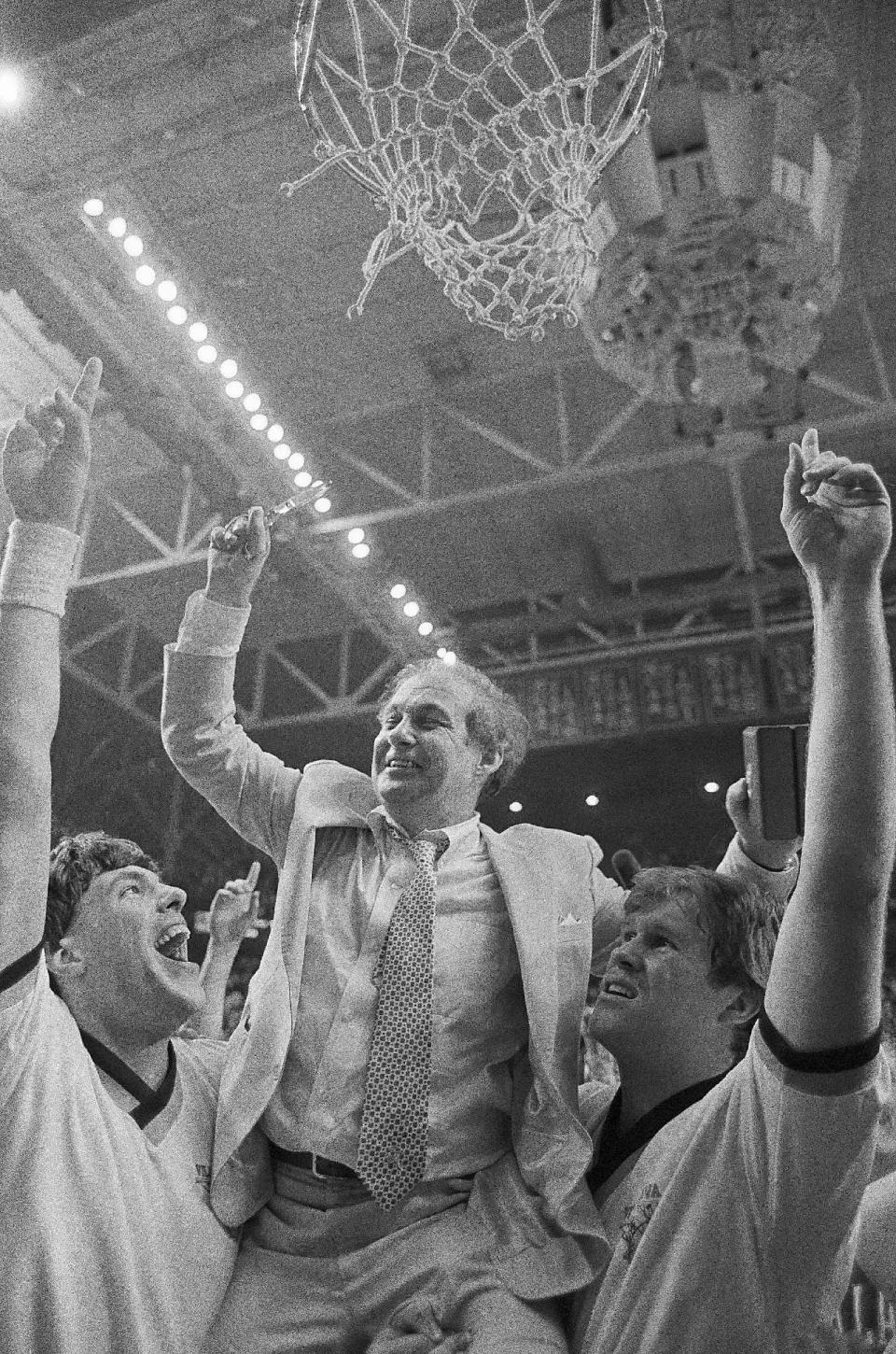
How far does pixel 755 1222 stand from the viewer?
4.69ft

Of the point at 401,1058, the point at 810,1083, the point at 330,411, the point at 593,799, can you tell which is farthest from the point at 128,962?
the point at 593,799

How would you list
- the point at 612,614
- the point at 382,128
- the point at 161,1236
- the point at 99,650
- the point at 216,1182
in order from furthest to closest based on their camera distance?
the point at 99,650 → the point at 612,614 → the point at 382,128 → the point at 216,1182 → the point at 161,1236

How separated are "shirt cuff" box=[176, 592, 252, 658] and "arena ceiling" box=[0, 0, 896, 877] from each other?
9.88 ft

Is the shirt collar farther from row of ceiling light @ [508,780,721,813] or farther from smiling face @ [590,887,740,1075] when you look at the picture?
row of ceiling light @ [508,780,721,813]

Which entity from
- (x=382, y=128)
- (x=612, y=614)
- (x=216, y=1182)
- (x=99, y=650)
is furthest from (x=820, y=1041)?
(x=99, y=650)

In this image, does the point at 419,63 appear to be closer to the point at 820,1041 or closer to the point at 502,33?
the point at 502,33

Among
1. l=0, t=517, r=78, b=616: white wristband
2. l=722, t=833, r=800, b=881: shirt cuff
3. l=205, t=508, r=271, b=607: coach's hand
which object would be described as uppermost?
l=205, t=508, r=271, b=607: coach's hand

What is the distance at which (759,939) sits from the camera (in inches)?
77.8

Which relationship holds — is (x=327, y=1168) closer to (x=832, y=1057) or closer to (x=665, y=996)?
(x=665, y=996)

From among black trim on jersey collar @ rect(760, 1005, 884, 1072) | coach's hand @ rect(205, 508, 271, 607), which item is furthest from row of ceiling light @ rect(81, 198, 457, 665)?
black trim on jersey collar @ rect(760, 1005, 884, 1072)

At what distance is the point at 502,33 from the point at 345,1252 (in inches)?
175

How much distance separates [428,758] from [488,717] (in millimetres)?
217

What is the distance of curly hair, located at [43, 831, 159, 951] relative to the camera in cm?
201

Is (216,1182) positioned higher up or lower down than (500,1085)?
lower down
